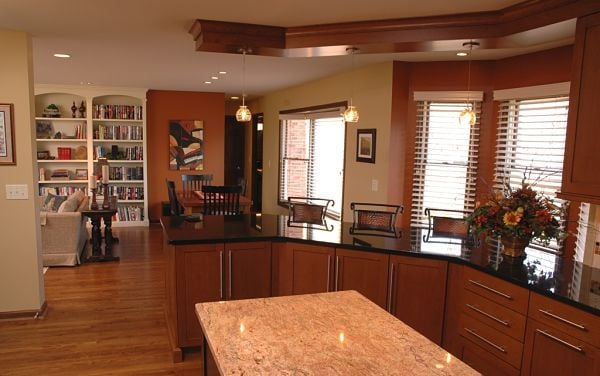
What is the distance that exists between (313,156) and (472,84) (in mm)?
3009

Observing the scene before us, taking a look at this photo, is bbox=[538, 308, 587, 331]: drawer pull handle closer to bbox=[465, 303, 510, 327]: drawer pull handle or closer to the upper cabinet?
bbox=[465, 303, 510, 327]: drawer pull handle

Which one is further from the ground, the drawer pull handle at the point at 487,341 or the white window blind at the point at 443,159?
the white window blind at the point at 443,159

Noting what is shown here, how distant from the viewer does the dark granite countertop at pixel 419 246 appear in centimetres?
252

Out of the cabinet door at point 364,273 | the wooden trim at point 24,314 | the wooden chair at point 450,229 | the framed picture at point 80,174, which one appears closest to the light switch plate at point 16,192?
the wooden trim at point 24,314

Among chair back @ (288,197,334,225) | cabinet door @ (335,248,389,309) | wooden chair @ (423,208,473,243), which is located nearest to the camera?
cabinet door @ (335,248,389,309)

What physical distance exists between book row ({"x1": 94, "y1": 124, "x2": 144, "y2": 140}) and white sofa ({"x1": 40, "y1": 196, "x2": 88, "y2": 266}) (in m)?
2.85

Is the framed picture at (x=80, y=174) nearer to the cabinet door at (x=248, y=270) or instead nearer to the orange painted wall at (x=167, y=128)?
the orange painted wall at (x=167, y=128)

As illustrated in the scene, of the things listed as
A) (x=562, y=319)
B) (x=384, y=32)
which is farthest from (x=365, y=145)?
(x=562, y=319)

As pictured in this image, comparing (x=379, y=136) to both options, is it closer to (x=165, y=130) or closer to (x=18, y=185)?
(x=18, y=185)

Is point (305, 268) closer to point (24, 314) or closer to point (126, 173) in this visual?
point (24, 314)

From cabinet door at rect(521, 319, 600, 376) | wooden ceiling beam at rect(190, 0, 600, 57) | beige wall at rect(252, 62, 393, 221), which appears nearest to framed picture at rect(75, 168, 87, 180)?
beige wall at rect(252, 62, 393, 221)

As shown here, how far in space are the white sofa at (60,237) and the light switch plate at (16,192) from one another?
1.70 meters

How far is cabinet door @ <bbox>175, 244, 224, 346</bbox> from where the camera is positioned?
330 cm

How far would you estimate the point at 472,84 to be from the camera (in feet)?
15.1
